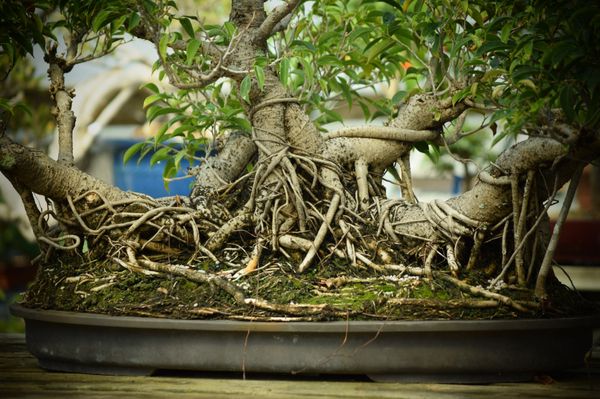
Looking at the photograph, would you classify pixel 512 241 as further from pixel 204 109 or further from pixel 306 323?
pixel 204 109

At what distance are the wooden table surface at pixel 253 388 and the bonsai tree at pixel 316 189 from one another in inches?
7.3

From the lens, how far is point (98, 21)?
2.43 metres

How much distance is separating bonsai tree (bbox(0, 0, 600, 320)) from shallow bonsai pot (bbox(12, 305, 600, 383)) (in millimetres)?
66

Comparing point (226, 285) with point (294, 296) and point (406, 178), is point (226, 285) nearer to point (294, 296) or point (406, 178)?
point (294, 296)

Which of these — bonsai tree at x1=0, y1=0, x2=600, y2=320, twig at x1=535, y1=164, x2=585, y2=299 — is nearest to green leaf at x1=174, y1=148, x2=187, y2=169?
bonsai tree at x1=0, y1=0, x2=600, y2=320

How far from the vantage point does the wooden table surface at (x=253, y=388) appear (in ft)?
6.82

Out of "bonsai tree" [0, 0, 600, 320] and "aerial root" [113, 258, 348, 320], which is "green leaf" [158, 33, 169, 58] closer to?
"bonsai tree" [0, 0, 600, 320]

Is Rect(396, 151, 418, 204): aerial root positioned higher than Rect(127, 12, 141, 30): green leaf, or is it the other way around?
Rect(127, 12, 141, 30): green leaf

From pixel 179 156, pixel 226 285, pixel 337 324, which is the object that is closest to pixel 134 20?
pixel 179 156

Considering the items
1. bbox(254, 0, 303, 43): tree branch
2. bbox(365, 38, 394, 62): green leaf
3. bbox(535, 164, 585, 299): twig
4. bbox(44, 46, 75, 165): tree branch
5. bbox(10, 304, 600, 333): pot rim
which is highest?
bbox(254, 0, 303, 43): tree branch

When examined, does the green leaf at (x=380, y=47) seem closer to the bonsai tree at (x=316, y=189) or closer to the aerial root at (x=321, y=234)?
the bonsai tree at (x=316, y=189)

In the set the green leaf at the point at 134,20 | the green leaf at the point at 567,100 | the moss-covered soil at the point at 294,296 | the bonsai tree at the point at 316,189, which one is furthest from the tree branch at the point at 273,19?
the green leaf at the point at 567,100

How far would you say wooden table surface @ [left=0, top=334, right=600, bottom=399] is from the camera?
81.8 inches

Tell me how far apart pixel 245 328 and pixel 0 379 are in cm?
77
